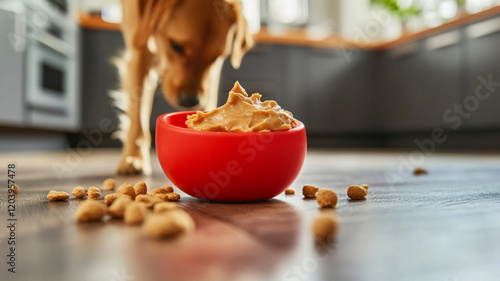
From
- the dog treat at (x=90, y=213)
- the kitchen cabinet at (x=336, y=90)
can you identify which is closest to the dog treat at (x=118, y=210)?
the dog treat at (x=90, y=213)

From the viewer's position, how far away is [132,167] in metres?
1.60

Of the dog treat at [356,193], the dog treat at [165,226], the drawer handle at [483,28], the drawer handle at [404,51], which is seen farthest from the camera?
the drawer handle at [404,51]

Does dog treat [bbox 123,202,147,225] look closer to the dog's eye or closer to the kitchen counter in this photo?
the dog's eye

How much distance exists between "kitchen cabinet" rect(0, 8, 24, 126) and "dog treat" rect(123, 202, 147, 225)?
265 cm

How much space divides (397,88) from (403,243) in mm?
4317

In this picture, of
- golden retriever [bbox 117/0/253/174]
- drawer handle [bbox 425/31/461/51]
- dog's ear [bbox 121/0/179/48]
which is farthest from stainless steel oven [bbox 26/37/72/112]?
drawer handle [bbox 425/31/461/51]

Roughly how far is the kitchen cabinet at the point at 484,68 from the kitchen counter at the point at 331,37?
13cm

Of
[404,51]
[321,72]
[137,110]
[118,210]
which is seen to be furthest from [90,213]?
[321,72]

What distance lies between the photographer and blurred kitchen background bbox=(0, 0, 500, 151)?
3287 millimetres

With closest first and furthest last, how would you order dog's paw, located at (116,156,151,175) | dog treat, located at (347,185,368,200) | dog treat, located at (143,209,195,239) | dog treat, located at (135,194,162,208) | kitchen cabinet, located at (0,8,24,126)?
dog treat, located at (143,209,195,239) < dog treat, located at (135,194,162,208) < dog treat, located at (347,185,368,200) < dog's paw, located at (116,156,151,175) < kitchen cabinet, located at (0,8,24,126)

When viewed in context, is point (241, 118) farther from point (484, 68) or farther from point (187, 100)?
point (484, 68)

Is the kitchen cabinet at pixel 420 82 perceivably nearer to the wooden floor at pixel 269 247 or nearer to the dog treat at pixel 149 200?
the wooden floor at pixel 269 247

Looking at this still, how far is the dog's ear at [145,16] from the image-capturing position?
5.57ft

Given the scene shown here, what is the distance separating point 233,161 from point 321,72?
166 inches
